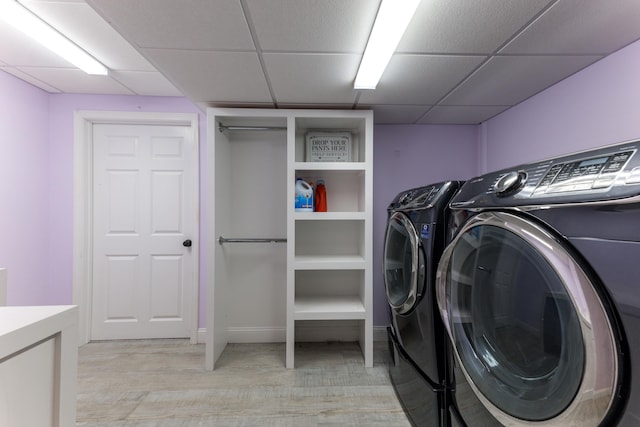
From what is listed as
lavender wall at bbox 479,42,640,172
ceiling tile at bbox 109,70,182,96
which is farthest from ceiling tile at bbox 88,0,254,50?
lavender wall at bbox 479,42,640,172

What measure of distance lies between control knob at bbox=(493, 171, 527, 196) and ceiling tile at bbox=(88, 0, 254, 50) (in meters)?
1.14

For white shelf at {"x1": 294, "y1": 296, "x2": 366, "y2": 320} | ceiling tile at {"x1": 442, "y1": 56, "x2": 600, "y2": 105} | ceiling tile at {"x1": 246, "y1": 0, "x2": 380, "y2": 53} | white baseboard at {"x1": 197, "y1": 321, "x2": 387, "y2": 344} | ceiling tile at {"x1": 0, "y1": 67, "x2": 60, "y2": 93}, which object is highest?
ceiling tile at {"x1": 0, "y1": 67, "x2": 60, "y2": 93}

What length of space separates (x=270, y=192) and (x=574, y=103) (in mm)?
2167

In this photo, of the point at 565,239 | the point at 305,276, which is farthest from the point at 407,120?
the point at 565,239

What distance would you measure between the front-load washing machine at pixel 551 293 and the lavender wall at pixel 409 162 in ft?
4.79

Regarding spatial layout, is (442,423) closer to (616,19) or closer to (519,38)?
(519,38)

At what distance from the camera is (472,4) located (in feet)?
3.46

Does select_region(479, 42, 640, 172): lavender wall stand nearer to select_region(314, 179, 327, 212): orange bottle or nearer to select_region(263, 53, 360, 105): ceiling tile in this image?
select_region(263, 53, 360, 105): ceiling tile

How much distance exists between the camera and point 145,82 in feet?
7.20

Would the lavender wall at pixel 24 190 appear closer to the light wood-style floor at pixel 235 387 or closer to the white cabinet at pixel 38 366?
the light wood-style floor at pixel 235 387

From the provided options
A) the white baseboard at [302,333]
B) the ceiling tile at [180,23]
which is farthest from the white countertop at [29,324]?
the white baseboard at [302,333]

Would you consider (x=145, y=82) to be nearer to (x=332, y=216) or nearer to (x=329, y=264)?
(x=332, y=216)

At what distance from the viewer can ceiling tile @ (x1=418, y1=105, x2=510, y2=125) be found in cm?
→ 212

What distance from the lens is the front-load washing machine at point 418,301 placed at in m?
1.26
